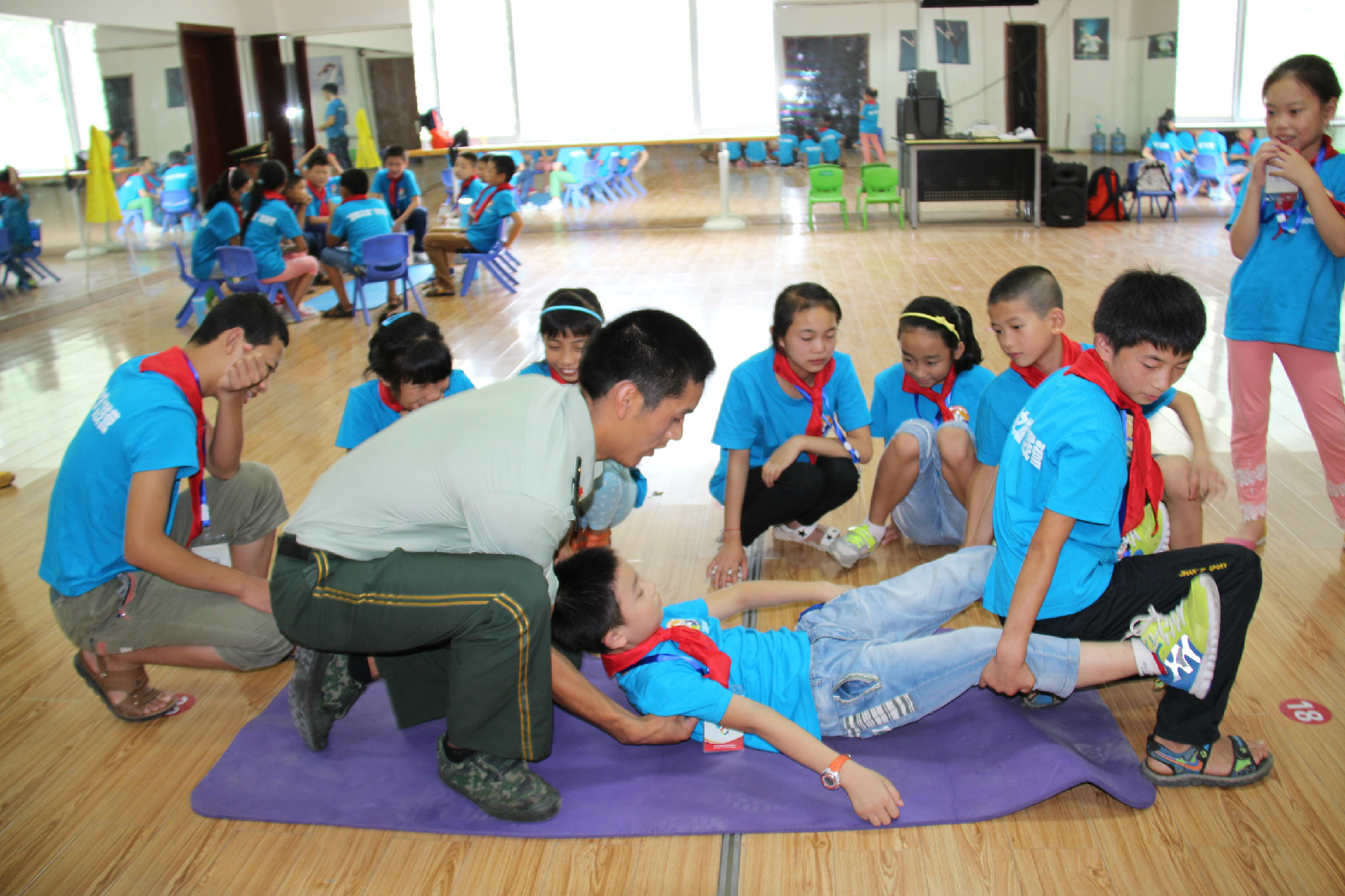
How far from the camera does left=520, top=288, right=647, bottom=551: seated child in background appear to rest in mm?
2953

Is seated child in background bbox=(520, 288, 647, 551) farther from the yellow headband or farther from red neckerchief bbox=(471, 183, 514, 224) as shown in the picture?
red neckerchief bbox=(471, 183, 514, 224)

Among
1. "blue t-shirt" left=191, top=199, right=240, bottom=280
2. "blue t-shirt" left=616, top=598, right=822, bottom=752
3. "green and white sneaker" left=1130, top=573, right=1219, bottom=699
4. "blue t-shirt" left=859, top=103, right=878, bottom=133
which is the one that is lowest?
"blue t-shirt" left=616, top=598, right=822, bottom=752

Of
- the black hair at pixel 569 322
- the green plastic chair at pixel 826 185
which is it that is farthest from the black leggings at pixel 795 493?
the green plastic chair at pixel 826 185

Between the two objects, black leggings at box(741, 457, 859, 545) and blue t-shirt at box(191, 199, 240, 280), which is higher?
blue t-shirt at box(191, 199, 240, 280)

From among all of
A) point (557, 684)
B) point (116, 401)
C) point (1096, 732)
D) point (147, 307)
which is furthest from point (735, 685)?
point (147, 307)

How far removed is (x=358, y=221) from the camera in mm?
7035

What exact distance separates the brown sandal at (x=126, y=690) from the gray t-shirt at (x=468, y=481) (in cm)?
81

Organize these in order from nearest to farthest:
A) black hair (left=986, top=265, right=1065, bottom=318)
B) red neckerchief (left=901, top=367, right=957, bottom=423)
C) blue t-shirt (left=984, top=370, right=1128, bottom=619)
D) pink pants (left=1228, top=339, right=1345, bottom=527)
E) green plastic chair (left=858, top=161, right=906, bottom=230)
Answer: blue t-shirt (left=984, top=370, right=1128, bottom=619), black hair (left=986, top=265, right=1065, bottom=318), pink pants (left=1228, top=339, right=1345, bottom=527), red neckerchief (left=901, top=367, right=957, bottom=423), green plastic chair (left=858, top=161, right=906, bottom=230)

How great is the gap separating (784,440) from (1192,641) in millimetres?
1419

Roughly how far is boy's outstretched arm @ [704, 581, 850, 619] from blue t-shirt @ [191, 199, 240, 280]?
5.72 meters

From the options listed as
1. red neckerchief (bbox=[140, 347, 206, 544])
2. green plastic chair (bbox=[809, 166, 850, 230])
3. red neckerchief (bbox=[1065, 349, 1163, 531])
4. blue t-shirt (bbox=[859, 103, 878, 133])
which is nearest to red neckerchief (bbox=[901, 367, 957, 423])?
red neckerchief (bbox=[1065, 349, 1163, 531])

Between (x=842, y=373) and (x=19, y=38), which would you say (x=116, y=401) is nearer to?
(x=842, y=373)

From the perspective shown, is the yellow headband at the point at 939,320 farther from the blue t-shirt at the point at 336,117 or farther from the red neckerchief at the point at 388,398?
the blue t-shirt at the point at 336,117

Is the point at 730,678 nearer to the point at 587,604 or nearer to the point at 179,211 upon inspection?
the point at 587,604
